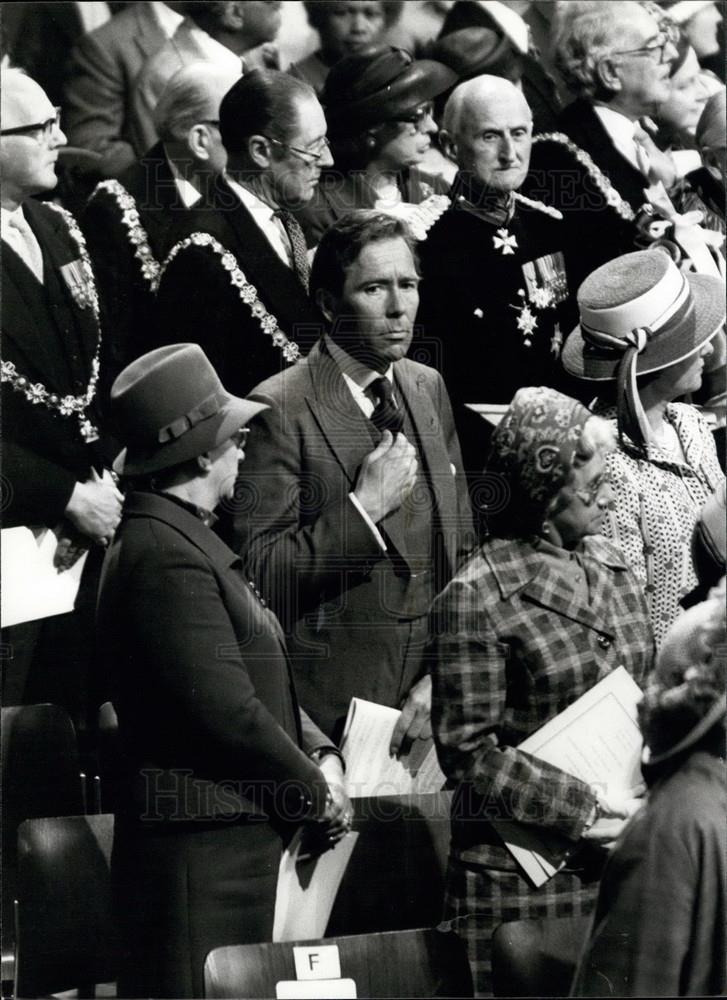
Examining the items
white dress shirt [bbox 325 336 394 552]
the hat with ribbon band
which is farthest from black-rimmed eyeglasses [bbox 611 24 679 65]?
white dress shirt [bbox 325 336 394 552]

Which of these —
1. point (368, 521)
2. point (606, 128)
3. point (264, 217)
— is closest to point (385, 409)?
point (368, 521)

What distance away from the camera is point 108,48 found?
122 inches

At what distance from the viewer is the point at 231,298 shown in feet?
10.2

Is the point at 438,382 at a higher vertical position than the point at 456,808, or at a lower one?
Result: higher

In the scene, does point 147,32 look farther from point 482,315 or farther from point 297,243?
point 482,315

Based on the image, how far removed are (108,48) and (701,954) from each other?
2.12m

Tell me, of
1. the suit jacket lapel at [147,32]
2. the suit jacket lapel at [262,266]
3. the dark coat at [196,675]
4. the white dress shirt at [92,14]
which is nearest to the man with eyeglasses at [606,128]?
the suit jacket lapel at [262,266]

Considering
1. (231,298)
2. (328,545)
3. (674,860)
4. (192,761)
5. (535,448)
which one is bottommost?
(674,860)

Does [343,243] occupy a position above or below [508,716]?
above

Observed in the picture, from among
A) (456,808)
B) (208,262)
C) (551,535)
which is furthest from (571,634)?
(208,262)

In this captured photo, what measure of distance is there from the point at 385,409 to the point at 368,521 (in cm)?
24

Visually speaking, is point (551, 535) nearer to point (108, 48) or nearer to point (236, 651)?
point (236, 651)

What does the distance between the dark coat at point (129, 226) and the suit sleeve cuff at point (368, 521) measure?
587 mm

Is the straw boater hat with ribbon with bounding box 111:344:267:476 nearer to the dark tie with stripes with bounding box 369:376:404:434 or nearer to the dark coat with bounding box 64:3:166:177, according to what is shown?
the dark tie with stripes with bounding box 369:376:404:434
